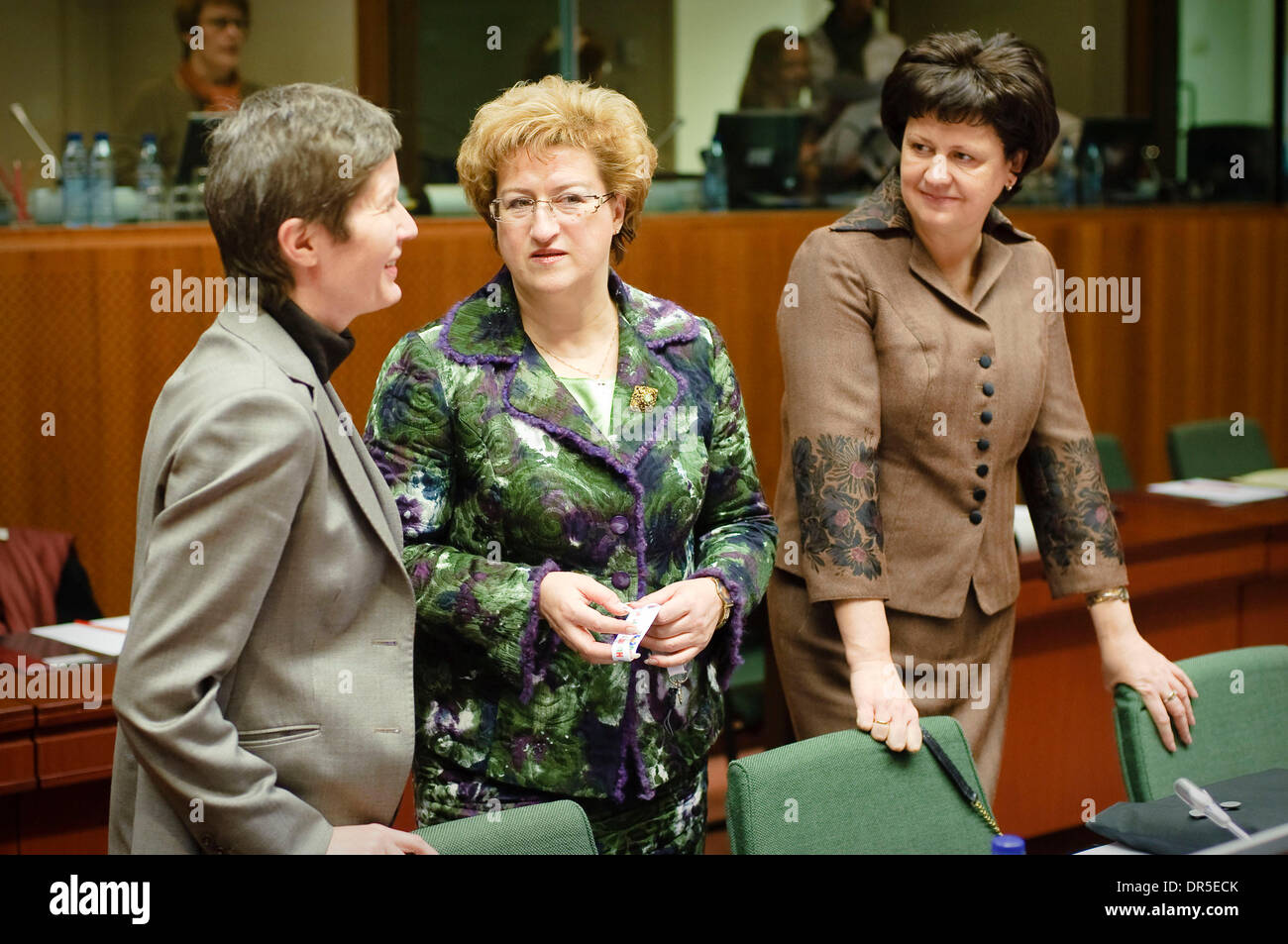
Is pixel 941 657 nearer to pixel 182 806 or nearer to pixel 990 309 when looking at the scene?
Answer: pixel 990 309

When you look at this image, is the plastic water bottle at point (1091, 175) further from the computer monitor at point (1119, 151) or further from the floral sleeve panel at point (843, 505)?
the floral sleeve panel at point (843, 505)

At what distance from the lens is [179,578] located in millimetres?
1327

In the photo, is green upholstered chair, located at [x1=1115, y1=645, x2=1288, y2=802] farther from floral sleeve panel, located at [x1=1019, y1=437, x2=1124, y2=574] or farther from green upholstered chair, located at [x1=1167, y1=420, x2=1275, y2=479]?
green upholstered chair, located at [x1=1167, y1=420, x2=1275, y2=479]

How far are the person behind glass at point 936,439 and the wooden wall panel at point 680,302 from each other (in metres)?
2.36

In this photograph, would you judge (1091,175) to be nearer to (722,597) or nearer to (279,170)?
(722,597)

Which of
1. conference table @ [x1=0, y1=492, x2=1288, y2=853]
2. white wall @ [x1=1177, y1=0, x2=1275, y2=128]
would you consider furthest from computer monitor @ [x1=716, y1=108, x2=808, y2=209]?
white wall @ [x1=1177, y1=0, x2=1275, y2=128]

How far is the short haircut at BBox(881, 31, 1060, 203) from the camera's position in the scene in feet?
6.69

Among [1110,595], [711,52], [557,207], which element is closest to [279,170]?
[557,207]

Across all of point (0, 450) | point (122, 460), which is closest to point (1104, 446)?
point (122, 460)

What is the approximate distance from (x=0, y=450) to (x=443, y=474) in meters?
2.53

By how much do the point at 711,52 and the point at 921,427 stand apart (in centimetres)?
624

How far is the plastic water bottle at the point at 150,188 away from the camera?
14.0 feet
